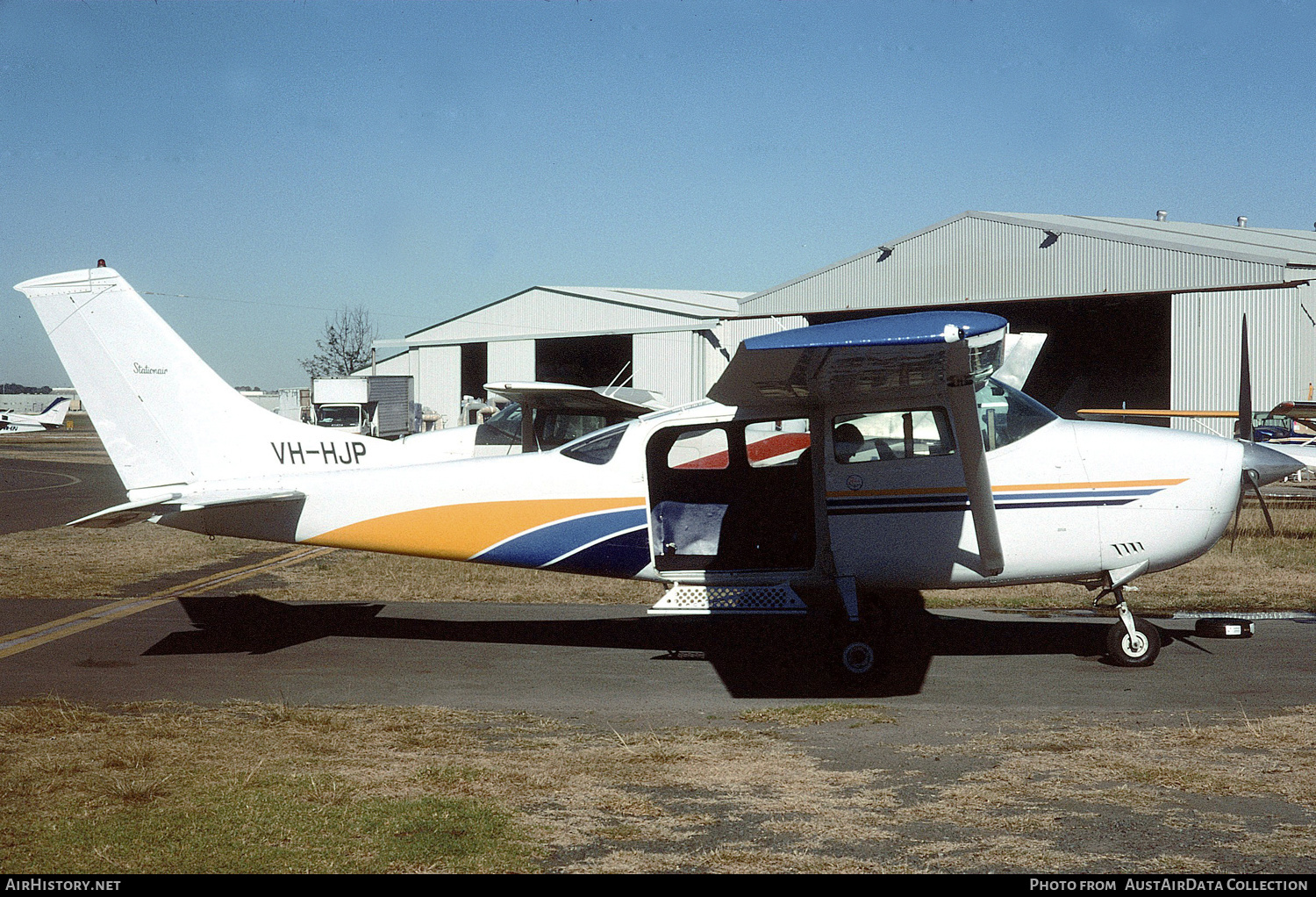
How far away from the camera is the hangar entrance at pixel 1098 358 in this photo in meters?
37.7

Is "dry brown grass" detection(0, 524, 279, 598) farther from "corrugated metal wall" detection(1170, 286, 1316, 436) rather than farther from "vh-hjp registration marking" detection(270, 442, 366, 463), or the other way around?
"corrugated metal wall" detection(1170, 286, 1316, 436)

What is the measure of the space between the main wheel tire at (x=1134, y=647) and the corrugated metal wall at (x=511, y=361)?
3425 cm

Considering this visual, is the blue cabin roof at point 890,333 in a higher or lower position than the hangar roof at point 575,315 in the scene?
lower

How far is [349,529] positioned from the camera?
8648mm

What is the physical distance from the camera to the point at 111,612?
10742 millimetres

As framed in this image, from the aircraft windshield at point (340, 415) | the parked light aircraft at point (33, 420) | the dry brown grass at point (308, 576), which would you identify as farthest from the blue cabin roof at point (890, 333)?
the parked light aircraft at point (33, 420)

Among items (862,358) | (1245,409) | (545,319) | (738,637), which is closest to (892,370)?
(862,358)

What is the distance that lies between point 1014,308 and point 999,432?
95.4 feet

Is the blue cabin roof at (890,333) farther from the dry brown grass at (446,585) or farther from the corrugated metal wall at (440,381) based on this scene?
the corrugated metal wall at (440,381)

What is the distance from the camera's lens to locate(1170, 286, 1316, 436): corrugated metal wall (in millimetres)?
25062

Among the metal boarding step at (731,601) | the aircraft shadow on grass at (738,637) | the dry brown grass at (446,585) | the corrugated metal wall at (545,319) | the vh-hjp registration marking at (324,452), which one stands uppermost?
the corrugated metal wall at (545,319)

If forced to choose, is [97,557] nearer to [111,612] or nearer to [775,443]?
[111,612]

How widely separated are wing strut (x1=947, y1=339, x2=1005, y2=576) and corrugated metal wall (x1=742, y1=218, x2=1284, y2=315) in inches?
842
